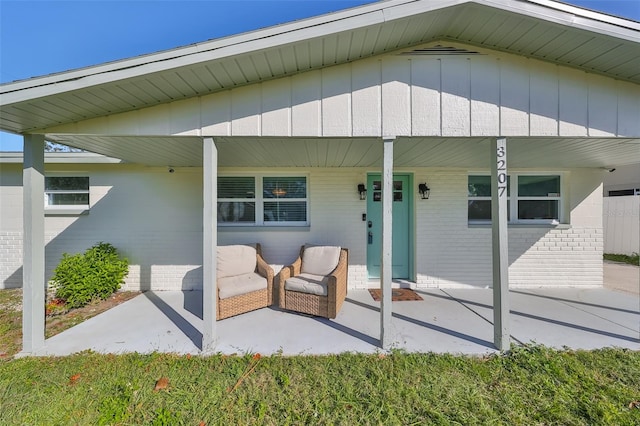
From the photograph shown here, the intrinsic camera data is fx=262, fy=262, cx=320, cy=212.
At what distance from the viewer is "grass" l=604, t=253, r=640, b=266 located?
24.5 ft

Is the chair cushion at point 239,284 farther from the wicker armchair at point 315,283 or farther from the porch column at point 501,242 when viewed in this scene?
the porch column at point 501,242

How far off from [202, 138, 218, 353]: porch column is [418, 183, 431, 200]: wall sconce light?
3781 millimetres

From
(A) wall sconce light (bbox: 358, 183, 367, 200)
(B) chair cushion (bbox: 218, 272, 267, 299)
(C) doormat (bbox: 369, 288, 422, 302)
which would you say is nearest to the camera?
→ (B) chair cushion (bbox: 218, 272, 267, 299)

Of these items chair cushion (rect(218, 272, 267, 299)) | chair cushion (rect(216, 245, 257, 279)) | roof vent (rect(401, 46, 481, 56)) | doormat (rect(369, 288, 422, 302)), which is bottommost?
doormat (rect(369, 288, 422, 302))

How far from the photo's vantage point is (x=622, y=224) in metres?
8.13

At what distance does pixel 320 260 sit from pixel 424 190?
2.42 m

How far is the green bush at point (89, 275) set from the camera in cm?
412

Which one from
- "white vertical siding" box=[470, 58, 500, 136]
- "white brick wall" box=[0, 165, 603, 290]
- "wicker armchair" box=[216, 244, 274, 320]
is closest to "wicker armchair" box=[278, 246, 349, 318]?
"wicker armchair" box=[216, 244, 274, 320]

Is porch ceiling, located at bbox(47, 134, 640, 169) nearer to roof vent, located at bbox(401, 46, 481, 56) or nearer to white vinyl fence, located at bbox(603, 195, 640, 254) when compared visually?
roof vent, located at bbox(401, 46, 481, 56)

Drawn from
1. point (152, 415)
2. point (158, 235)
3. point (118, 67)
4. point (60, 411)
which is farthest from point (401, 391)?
point (158, 235)

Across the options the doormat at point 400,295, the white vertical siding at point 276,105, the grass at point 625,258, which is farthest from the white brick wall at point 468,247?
the grass at point 625,258

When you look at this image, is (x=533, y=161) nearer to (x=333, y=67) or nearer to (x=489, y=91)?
(x=489, y=91)

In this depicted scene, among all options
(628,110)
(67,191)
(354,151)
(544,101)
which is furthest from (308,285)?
(67,191)

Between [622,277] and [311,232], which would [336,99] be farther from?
[622,277]
